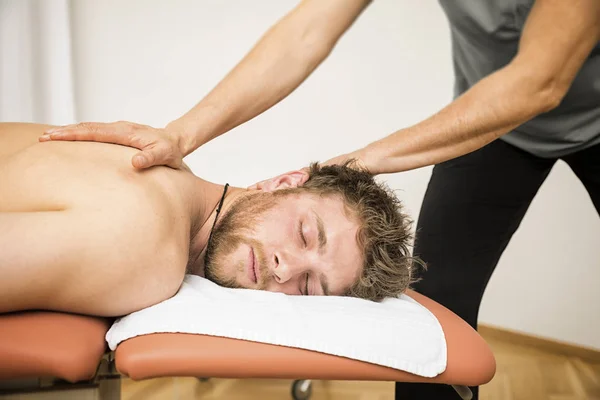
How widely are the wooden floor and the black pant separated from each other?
764 mm

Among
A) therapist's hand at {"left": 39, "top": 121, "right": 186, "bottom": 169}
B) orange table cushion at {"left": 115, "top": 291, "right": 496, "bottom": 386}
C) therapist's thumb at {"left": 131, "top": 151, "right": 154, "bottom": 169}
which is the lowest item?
orange table cushion at {"left": 115, "top": 291, "right": 496, "bottom": 386}

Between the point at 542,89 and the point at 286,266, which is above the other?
the point at 542,89

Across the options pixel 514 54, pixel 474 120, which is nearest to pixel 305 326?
pixel 474 120

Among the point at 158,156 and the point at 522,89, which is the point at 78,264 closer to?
the point at 158,156

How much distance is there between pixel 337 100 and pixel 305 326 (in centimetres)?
176

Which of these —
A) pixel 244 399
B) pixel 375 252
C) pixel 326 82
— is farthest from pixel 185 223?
pixel 326 82

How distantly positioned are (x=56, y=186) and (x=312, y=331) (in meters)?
0.52

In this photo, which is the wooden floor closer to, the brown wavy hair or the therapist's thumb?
the brown wavy hair

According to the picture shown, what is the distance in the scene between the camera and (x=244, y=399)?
209 cm

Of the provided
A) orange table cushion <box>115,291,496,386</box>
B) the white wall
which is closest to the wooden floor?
the white wall

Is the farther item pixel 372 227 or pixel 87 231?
pixel 372 227

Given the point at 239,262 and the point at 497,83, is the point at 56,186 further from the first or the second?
the point at 497,83

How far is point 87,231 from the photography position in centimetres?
91

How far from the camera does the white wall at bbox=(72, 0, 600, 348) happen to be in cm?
235
